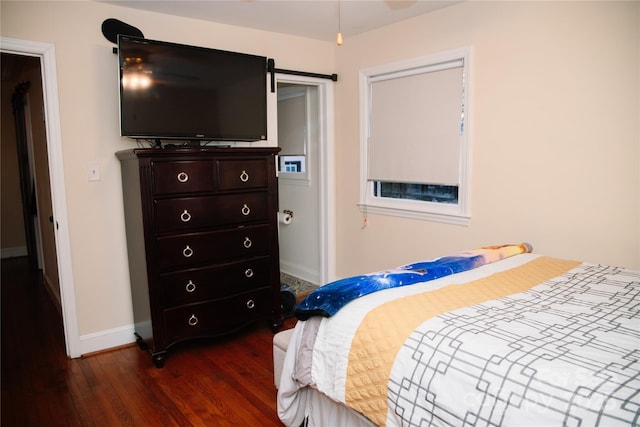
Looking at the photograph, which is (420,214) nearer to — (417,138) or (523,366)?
(417,138)

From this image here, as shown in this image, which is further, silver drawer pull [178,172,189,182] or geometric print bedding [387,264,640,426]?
silver drawer pull [178,172,189,182]

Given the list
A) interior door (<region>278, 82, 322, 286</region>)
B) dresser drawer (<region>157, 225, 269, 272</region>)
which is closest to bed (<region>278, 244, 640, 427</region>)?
dresser drawer (<region>157, 225, 269, 272</region>)

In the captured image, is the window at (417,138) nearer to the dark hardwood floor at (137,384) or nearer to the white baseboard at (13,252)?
the dark hardwood floor at (137,384)

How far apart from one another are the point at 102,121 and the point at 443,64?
249cm

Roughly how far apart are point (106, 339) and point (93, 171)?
121 cm

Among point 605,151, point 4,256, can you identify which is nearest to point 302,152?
point 605,151

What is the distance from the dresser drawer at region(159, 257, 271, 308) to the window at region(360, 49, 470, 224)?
4.25 ft

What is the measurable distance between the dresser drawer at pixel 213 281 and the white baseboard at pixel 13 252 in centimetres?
472

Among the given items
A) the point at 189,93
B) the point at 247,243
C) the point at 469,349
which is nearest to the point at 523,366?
the point at 469,349

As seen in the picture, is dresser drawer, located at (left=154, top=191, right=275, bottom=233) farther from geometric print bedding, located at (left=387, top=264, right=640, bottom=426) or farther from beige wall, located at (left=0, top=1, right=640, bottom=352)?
geometric print bedding, located at (left=387, top=264, right=640, bottom=426)

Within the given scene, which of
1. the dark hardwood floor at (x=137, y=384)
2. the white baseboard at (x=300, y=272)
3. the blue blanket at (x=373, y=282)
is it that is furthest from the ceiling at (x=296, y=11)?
the white baseboard at (x=300, y=272)

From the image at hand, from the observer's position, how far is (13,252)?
610 cm

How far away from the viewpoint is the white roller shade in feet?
10.4

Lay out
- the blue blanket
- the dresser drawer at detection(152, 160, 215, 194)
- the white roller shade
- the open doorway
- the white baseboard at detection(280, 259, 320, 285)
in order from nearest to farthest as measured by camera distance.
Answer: the blue blanket
the dresser drawer at detection(152, 160, 215, 194)
the white roller shade
the open doorway
the white baseboard at detection(280, 259, 320, 285)
